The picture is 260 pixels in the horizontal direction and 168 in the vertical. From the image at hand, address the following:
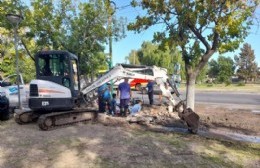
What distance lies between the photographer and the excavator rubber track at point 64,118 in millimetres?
11125

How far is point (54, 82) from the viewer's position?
11750 mm

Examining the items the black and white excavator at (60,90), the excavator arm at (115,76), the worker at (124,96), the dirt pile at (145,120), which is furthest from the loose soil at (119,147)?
the worker at (124,96)

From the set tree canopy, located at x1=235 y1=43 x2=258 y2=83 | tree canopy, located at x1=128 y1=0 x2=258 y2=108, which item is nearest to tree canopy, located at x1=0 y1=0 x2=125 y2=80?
tree canopy, located at x1=128 y1=0 x2=258 y2=108

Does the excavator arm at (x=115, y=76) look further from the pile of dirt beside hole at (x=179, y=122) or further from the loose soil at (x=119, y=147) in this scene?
the loose soil at (x=119, y=147)

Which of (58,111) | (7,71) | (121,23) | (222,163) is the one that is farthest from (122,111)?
(7,71)

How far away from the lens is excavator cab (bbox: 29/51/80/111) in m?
11.4

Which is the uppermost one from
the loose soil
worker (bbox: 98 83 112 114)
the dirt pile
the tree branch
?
the tree branch

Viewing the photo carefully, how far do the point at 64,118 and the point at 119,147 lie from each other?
3.66 meters

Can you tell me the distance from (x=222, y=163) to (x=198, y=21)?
7.86 meters

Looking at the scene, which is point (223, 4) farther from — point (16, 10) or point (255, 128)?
point (16, 10)

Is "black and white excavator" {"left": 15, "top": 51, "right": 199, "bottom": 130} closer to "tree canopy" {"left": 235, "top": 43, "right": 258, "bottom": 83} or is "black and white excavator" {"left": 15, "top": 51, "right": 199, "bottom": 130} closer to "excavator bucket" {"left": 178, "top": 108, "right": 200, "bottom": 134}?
"excavator bucket" {"left": 178, "top": 108, "right": 200, "bottom": 134}

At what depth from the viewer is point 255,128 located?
12594mm

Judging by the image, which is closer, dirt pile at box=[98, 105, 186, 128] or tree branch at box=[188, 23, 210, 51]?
dirt pile at box=[98, 105, 186, 128]

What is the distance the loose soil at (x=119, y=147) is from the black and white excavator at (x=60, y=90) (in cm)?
39
